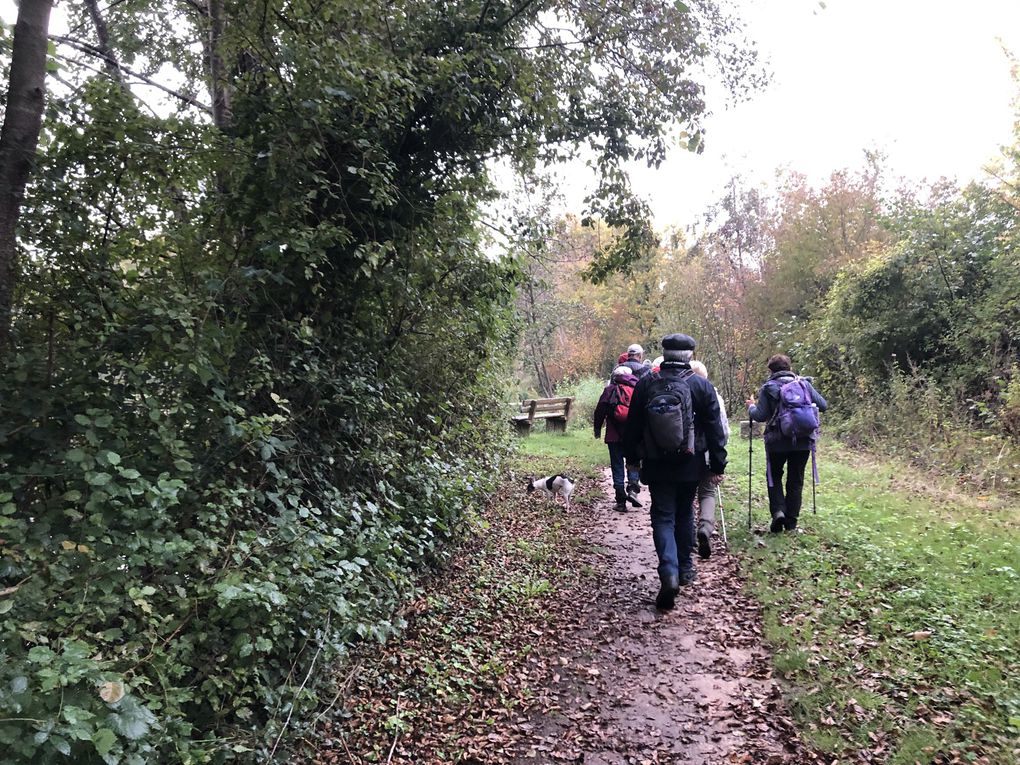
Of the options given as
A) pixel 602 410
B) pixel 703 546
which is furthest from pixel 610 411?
Result: pixel 703 546

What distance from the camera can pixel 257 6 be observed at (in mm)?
4105

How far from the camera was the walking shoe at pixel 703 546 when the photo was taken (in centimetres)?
591

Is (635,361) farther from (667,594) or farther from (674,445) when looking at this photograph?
(667,594)

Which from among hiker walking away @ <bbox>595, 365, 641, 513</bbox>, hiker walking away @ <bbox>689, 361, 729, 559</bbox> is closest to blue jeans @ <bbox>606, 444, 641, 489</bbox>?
hiker walking away @ <bbox>595, 365, 641, 513</bbox>

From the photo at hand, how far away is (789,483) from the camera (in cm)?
622

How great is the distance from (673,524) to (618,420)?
280cm

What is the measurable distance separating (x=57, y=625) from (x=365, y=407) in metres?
2.51

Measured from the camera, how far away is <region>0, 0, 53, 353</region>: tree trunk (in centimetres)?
295

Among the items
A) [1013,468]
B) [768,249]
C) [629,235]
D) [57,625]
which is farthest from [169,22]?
[768,249]

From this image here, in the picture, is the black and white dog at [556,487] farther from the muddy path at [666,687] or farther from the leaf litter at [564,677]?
the muddy path at [666,687]

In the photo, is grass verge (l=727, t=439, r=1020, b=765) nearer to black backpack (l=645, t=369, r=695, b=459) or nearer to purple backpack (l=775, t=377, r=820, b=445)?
purple backpack (l=775, t=377, r=820, b=445)

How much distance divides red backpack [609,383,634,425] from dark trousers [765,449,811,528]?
1847 millimetres

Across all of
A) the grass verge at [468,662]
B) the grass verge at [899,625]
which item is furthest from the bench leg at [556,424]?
the grass verge at [468,662]

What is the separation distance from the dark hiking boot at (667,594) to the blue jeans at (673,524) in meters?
0.04
